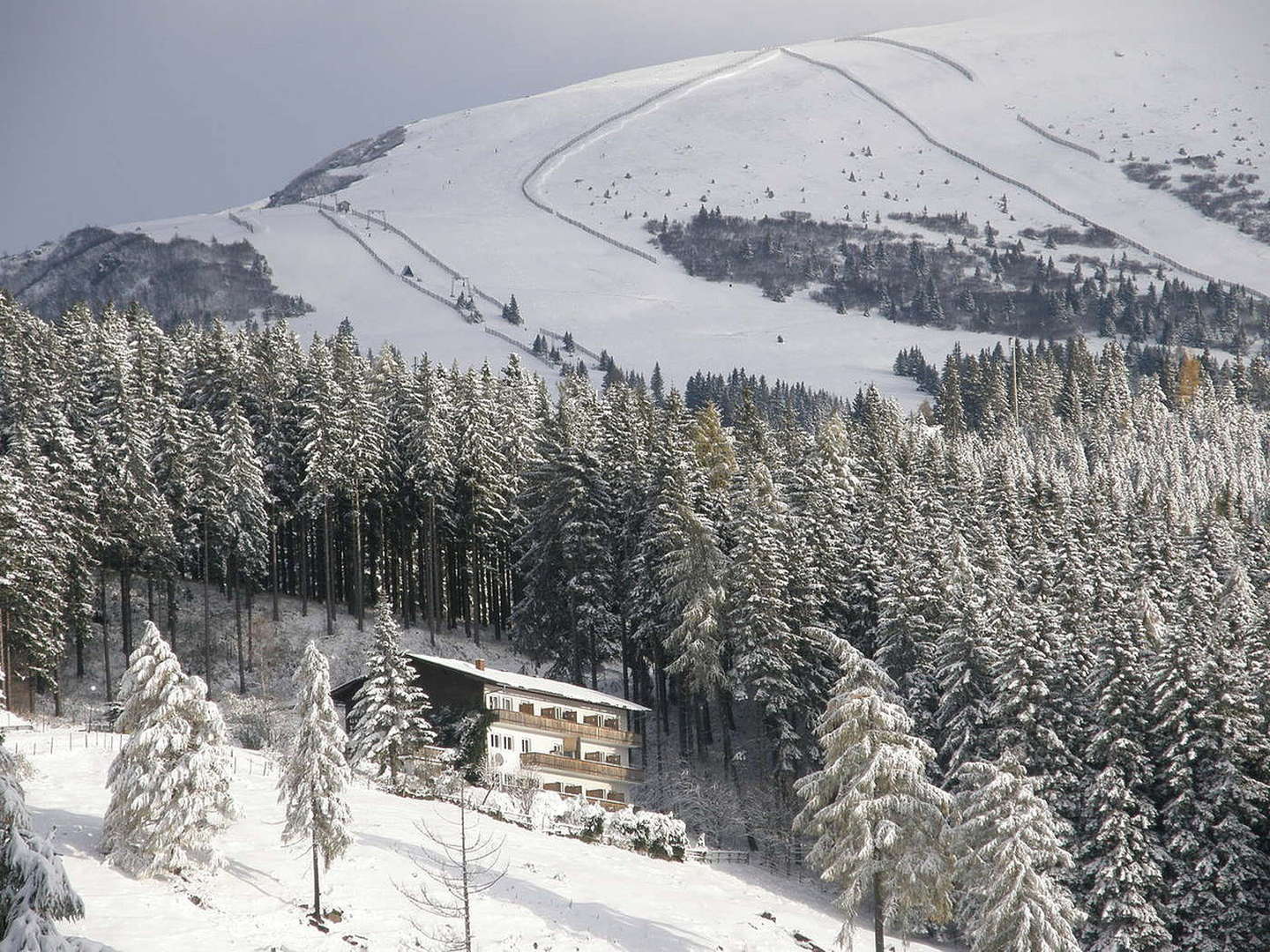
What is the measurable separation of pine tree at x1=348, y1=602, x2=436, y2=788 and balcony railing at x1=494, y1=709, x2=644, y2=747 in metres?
5.21

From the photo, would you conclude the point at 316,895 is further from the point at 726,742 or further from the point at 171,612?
the point at 171,612

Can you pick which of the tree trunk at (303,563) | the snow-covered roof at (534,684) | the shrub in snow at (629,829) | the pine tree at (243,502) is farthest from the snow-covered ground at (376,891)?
the tree trunk at (303,563)

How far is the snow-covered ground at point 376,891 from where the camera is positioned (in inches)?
1592

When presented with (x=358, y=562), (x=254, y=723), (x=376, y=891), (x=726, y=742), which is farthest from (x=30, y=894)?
(x=358, y=562)

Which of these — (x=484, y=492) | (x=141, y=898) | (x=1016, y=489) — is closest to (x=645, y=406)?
(x=484, y=492)

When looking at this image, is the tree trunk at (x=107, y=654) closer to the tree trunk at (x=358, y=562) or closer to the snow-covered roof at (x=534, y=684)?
the tree trunk at (x=358, y=562)

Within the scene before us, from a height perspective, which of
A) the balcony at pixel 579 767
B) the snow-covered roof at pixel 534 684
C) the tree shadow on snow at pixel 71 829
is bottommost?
the balcony at pixel 579 767

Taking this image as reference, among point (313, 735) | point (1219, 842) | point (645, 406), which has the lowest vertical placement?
point (1219, 842)

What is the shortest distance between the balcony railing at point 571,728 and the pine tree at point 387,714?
5.21m

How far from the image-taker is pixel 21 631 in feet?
200

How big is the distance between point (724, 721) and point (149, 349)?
43.0 metres

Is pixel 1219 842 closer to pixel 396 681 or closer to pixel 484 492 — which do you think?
pixel 396 681

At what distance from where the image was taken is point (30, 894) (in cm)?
1870

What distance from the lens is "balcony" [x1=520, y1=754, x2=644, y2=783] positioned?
6525cm
